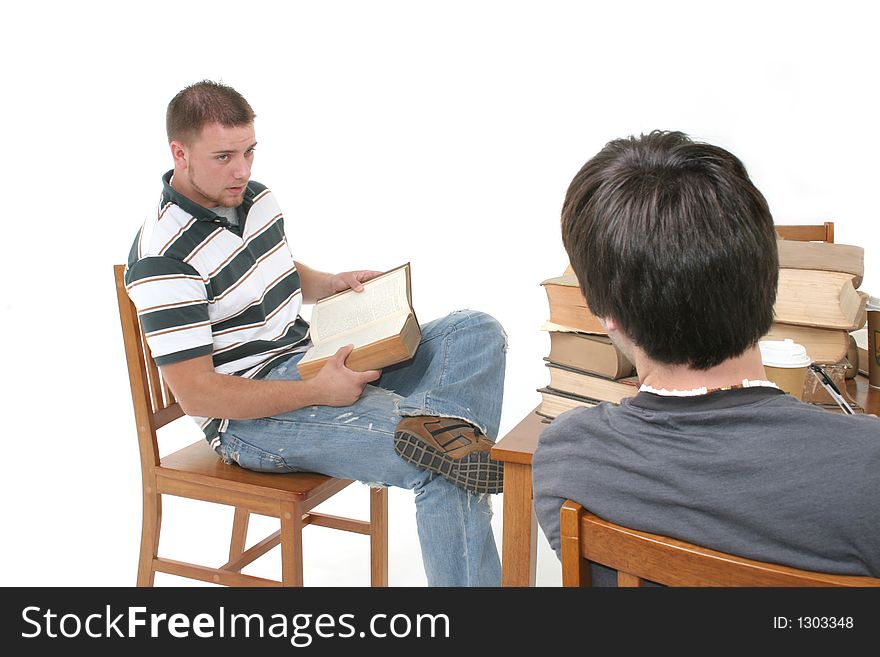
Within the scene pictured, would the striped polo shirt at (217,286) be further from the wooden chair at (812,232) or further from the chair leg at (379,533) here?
the wooden chair at (812,232)

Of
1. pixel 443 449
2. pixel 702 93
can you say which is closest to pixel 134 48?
pixel 702 93

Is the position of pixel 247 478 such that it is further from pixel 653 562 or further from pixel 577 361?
pixel 653 562

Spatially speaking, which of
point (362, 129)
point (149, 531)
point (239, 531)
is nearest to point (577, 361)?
point (149, 531)

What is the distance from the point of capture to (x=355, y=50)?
4.18m

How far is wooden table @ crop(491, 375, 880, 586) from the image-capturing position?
1461 millimetres

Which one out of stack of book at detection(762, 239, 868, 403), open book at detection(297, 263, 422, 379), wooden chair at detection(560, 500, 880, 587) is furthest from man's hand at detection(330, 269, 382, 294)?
wooden chair at detection(560, 500, 880, 587)

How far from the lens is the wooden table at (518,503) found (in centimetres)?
146

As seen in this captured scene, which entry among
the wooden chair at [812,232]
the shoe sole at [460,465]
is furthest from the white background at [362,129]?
the shoe sole at [460,465]

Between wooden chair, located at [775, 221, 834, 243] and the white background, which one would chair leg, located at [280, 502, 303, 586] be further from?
the white background

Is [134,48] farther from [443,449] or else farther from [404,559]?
[443,449]

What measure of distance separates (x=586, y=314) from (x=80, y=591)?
939mm

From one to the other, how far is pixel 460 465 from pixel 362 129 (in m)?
2.65

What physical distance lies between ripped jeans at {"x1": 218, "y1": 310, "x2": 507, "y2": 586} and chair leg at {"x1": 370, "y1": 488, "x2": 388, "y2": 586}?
277 mm

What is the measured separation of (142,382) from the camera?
202 cm
